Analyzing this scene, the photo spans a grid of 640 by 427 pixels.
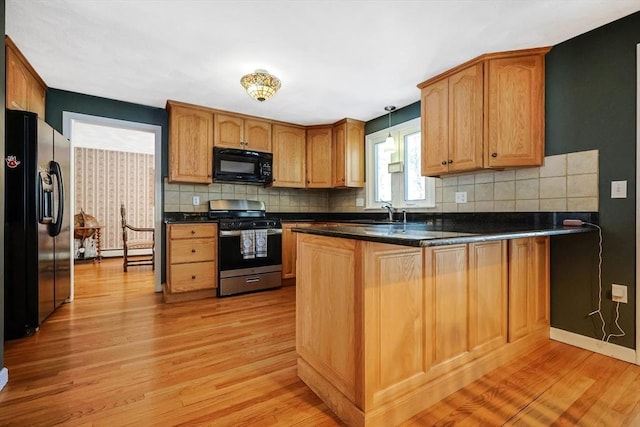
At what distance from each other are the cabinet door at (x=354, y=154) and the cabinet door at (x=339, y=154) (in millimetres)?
47

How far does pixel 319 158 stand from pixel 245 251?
1.73 meters

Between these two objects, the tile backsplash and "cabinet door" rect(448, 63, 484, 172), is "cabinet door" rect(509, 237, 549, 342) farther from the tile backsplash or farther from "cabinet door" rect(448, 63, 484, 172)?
"cabinet door" rect(448, 63, 484, 172)

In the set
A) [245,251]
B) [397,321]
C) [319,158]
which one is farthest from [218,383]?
[319,158]

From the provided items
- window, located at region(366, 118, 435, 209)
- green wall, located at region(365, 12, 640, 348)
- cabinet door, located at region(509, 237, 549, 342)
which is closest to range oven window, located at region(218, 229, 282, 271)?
window, located at region(366, 118, 435, 209)

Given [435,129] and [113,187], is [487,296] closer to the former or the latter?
[435,129]

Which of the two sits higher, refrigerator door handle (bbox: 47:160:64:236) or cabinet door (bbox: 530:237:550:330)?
refrigerator door handle (bbox: 47:160:64:236)

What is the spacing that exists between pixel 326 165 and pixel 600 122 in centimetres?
293

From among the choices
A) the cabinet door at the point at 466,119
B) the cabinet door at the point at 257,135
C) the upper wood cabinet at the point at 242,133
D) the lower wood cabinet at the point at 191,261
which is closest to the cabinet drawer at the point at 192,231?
the lower wood cabinet at the point at 191,261

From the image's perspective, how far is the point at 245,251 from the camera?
11.9 feet

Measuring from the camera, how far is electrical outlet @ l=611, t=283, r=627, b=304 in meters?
1.97

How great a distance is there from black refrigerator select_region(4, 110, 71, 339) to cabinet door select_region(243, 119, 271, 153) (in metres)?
1.97

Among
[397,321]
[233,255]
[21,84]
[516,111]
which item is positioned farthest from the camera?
[233,255]

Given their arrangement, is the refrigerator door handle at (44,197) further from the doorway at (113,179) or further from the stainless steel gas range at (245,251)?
the doorway at (113,179)

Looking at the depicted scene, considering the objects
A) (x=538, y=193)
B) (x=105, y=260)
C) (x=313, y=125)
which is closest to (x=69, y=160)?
(x=313, y=125)
